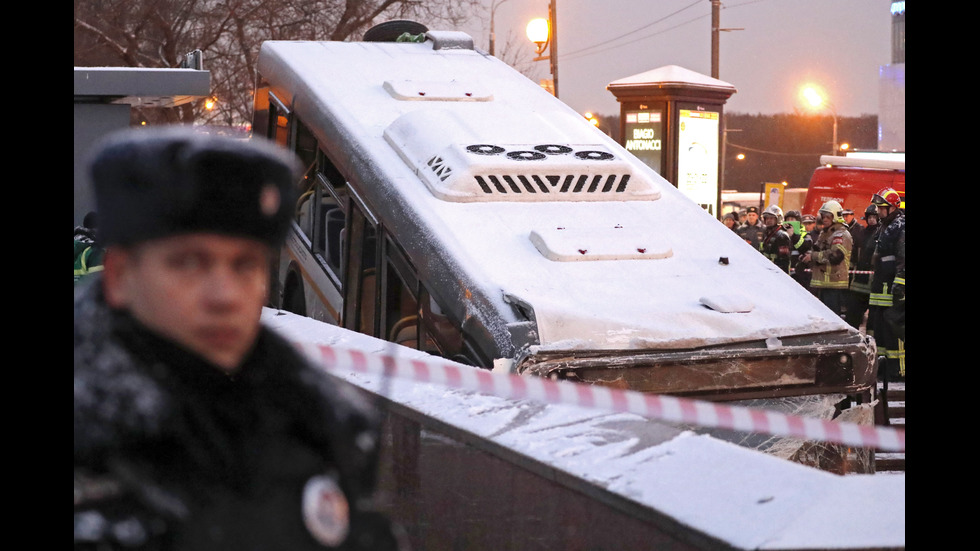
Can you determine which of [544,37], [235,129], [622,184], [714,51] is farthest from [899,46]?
[235,129]

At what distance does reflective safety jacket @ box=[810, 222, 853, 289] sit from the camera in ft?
45.2

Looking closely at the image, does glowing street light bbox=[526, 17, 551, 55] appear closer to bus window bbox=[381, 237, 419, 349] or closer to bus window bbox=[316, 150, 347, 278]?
bus window bbox=[316, 150, 347, 278]

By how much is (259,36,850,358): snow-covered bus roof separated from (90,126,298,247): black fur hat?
4228 millimetres

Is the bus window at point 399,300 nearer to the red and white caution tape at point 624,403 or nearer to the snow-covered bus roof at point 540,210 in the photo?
the snow-covered bus roof at point 540,210

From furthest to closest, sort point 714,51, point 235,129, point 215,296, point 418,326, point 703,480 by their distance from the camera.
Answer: point 714,51 → point 418,326 → point 703,480 → point 235,129 → point 215,296

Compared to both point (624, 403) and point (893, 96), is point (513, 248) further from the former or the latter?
point (893, 96)

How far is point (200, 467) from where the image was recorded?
1417 mm

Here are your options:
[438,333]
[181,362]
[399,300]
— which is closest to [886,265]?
[399,300]

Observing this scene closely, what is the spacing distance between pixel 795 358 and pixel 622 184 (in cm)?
198

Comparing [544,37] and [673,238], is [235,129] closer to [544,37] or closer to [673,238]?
[673,238]

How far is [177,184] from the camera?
4.65 feet

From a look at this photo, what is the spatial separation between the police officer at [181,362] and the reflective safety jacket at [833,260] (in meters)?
13.1

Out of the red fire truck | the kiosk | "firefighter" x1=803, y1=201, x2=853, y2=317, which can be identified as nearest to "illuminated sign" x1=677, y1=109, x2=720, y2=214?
the kiosk
